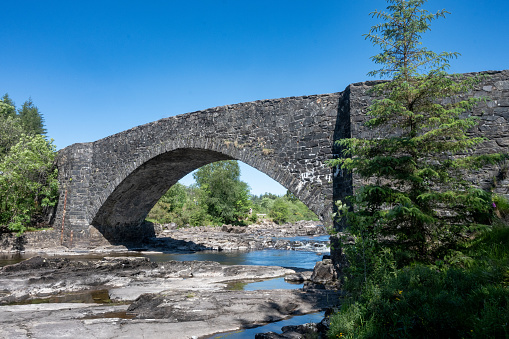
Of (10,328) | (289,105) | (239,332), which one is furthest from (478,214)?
(10,328)

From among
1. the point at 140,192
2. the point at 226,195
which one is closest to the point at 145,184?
the point at 140,192

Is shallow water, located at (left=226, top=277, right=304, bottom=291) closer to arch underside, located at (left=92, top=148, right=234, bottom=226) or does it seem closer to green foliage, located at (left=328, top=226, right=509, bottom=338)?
green foliage, located at (left=328, top=226, right=509, bottom=338)

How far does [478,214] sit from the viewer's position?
235 inches

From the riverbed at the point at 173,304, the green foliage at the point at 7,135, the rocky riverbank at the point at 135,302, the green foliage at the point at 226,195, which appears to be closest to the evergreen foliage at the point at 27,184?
the rocky riverbank at the point at 135,302

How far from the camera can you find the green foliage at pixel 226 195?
120 ft

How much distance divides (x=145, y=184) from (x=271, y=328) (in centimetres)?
1342

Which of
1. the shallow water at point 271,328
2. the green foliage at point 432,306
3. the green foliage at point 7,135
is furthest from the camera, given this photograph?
the green foliage at point 7,135

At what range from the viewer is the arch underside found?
14.6 meters

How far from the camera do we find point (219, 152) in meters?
12.5

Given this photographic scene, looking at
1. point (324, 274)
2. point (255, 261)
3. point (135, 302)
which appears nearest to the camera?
point (135, 302)

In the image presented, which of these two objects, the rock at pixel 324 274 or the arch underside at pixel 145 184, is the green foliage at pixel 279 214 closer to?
the arch underside at pixel 145 184

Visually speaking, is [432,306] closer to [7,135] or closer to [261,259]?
[261,259]

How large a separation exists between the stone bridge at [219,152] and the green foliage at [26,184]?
0.79 metres

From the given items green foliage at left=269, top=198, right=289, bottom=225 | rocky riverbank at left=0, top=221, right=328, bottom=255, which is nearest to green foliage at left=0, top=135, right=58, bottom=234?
rocky riverbank at left=0, top=221, right=328, bottom=255
